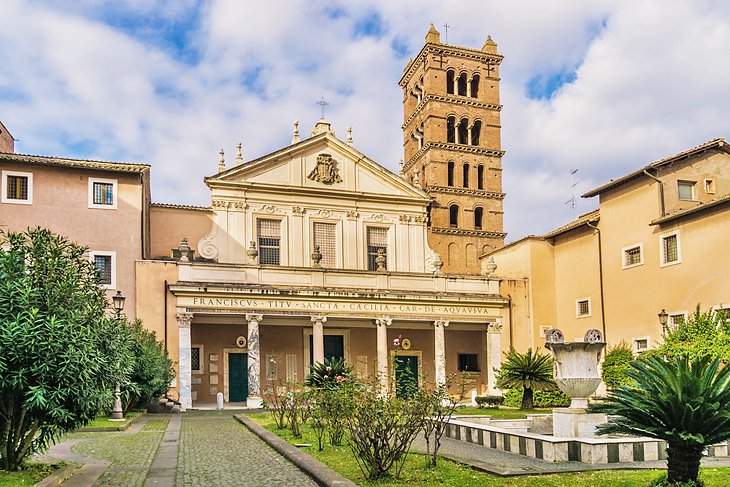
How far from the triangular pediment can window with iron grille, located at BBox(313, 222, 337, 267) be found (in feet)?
6.02

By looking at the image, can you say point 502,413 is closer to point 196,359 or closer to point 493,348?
point 493,348

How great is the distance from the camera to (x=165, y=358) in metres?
28.7

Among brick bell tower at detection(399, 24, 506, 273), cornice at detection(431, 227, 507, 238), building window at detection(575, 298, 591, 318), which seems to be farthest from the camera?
brick bell tower at detection(399, 24, 506, 273)

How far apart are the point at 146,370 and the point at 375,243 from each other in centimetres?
1616

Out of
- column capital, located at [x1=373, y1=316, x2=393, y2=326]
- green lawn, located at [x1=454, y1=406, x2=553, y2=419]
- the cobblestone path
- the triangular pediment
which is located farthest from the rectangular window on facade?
the cobblestone path

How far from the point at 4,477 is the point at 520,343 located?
94.7 ft

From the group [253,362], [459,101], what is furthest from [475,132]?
[253,362]

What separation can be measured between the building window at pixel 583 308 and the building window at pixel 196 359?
17.4 m

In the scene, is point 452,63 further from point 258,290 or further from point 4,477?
point 4,477

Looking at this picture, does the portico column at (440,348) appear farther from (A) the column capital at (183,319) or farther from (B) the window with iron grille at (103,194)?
(B) the window with iron grille at (103,194)

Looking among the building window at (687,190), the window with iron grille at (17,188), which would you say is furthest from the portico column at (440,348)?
the window with iron grille at (17,188)

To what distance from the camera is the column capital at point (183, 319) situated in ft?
104

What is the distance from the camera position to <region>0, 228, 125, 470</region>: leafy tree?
10.6m

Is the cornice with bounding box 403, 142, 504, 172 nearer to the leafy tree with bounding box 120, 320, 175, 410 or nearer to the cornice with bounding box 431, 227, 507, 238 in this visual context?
the cornice with bounding box 431, 227, 507, 238
